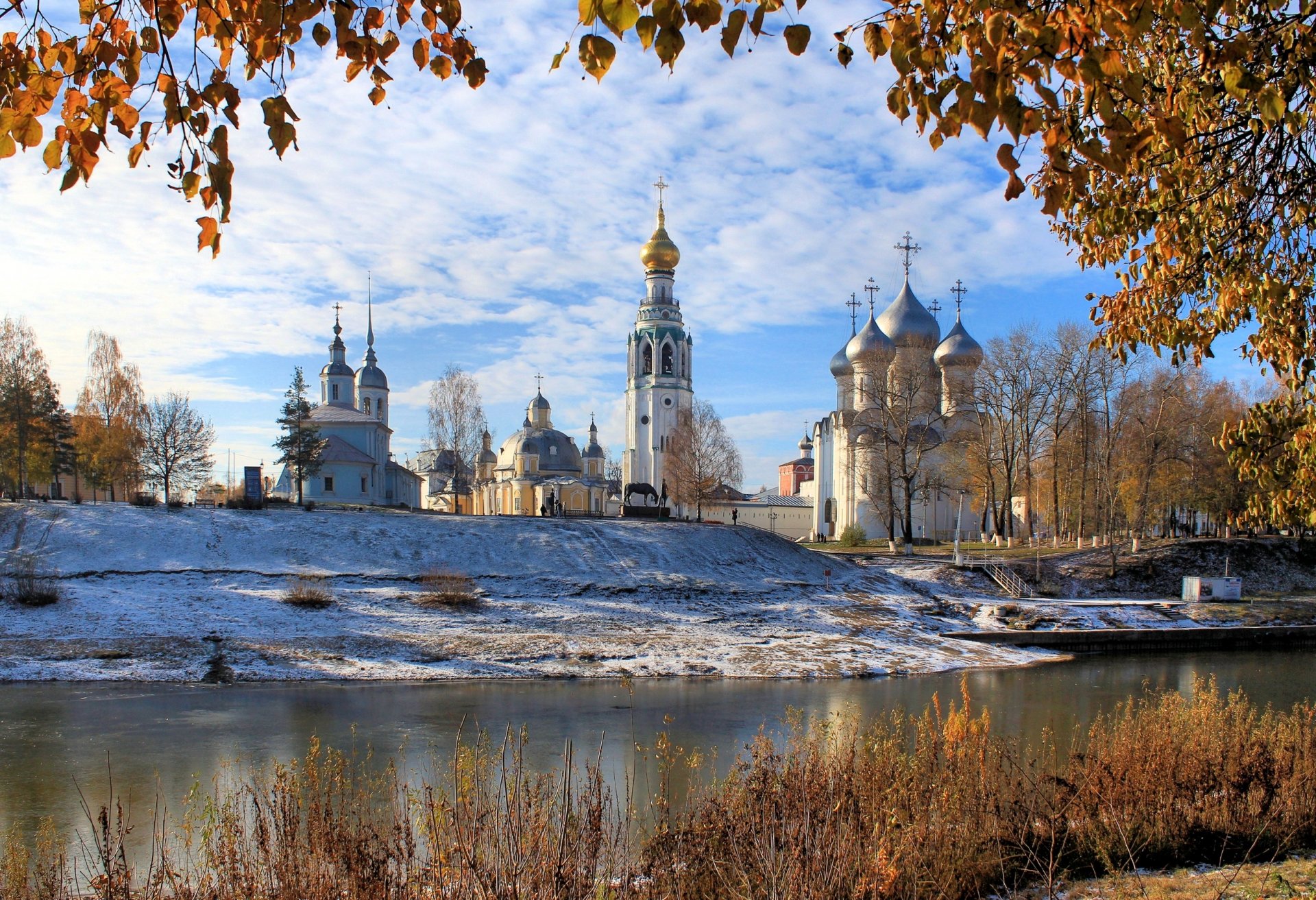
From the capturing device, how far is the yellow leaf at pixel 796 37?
3.33 meters

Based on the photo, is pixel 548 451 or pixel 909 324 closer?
pixel 909 324

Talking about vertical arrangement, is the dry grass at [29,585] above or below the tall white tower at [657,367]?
below

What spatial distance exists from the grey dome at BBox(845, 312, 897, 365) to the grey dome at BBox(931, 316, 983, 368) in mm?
2533

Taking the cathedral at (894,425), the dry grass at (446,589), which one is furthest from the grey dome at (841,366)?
the dry grass at (446,589)

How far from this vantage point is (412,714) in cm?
1469

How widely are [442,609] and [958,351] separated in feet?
119

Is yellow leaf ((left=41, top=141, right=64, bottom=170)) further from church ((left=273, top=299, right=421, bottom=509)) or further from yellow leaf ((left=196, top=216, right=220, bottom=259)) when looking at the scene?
church ((left=273, top=299, right=421, bottom=509))

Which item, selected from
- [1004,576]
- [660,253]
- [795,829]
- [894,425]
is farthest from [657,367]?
[795,829]

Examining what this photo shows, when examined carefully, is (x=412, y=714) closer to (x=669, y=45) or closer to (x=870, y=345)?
(x=669, y=45)

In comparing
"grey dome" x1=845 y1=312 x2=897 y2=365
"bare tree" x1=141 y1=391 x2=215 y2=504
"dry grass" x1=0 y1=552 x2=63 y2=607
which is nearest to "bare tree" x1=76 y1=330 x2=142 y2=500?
"bare tree" x1=141 y1=391 x2=215 y2=504

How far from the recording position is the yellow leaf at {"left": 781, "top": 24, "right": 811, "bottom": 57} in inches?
131

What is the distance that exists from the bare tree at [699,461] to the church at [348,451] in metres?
15.6

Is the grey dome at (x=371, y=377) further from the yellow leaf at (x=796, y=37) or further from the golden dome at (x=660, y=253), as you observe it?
the yellow leaf at (x=796, y=37)

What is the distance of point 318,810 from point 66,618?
19.0m
